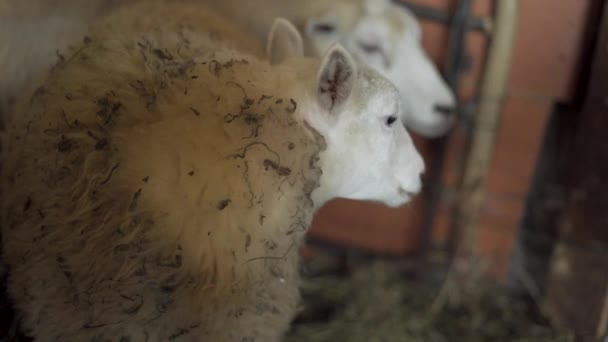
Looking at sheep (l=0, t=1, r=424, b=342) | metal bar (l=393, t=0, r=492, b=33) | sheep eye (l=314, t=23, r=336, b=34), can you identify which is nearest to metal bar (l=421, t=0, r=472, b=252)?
metal bar (l=393, t=0, r=492, b=33)

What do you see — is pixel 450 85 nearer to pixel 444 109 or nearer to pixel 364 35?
pixel 444 109

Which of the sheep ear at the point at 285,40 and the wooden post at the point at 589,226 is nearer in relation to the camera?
the sheep ear at the point at 285,40

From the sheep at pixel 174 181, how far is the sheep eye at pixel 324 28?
894mm

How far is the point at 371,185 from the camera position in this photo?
163 cm

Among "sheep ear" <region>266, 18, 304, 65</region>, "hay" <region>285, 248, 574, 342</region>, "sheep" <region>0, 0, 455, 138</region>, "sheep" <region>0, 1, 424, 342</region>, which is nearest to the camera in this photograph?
"sheep" <region>0, 1, 424, 342</region>

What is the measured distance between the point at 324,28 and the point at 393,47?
10.7 inches

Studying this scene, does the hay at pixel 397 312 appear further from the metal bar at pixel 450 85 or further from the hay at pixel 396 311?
the metal bar at pixel 450 85

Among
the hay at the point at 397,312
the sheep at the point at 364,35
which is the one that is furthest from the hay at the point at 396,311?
the sheep at the point at 364,35

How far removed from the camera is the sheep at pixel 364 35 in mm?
2188

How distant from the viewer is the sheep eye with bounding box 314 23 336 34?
2395 millimetres

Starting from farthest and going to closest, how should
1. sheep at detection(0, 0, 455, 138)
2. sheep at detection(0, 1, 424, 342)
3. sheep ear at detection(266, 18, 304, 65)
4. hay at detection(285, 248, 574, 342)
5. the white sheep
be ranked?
1. hay at detection(285, 248, 574, 342)
2. the white sheep
3. sheep at detection(0, 0, 455, 138)
4. sheep ear at detection(266, 18, 304, 65)
5. sheep at detection(0, 1, 424, 342)

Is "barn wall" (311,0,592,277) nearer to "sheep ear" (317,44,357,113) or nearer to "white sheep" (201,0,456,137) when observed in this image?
"white sheep" (201,0,456,137)

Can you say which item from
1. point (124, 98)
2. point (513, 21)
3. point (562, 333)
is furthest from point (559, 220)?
point (124, 98)

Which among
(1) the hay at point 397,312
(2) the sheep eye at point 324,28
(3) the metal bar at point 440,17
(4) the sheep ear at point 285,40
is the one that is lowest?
(1) the hay at point 397,312
